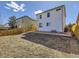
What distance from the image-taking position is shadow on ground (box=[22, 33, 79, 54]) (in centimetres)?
287

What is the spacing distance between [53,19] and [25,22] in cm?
49

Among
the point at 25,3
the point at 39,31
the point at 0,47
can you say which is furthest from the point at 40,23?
the point at 0,47

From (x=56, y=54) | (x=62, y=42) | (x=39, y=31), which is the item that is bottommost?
(x=56, y=54)

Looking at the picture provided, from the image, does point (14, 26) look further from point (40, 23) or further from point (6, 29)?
point (40, 23)

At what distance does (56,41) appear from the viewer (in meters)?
2.94

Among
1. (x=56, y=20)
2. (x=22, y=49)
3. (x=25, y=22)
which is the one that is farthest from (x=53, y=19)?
(x=22, y=49)

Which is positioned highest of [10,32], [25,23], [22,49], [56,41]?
[25,23]

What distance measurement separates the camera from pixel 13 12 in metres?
2.95

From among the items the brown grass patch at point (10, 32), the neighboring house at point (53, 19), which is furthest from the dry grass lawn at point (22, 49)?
the neighboring house at point (53, 19)

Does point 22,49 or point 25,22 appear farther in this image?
point 25,22

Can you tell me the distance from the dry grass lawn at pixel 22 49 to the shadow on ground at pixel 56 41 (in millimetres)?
64

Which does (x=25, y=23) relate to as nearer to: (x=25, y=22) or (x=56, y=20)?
(x=25, y=22)

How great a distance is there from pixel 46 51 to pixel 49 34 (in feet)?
0.99

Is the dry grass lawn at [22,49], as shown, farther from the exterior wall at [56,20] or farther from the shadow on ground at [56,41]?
the exterior wall at [56,20]
